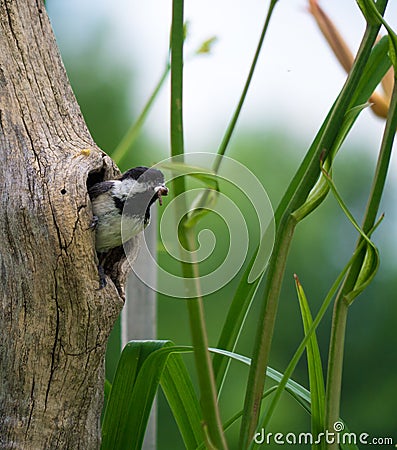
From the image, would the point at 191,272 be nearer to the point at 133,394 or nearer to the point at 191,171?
the point at 191,171

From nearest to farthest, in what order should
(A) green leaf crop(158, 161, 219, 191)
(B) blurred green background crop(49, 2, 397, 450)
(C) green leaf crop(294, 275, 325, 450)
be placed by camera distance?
(A) green leaf crop(158, 161, 219, 191), (C) green leaf crop(294, 275, 325, 450), (B) blurred green background crop(49, 2, 397, 450)

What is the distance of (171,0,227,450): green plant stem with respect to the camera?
461 millimetres

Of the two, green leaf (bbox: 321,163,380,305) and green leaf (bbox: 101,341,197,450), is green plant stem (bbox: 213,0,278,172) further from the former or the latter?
green leaf (bbox: 101,341,197,450)

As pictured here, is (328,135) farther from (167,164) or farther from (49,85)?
(49,85)

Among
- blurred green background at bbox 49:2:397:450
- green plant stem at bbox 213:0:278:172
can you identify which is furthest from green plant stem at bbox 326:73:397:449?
blurred green background at bbox 49:2:397:450

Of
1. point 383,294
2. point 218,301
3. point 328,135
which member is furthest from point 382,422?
point 328,135

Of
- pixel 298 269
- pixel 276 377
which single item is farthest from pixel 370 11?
pixel 298 269

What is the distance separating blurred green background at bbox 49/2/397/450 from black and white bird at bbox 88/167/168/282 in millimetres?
1080

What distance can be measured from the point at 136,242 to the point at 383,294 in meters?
1.39

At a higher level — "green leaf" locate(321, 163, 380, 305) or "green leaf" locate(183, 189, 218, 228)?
"green leaf" locate(183, 189, 218, 228)

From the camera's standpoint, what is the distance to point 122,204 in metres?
0.59

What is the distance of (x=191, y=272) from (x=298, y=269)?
4.55ft

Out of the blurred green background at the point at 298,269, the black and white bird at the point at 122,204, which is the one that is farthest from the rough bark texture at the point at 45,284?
the blurred green background at the point at 298,269

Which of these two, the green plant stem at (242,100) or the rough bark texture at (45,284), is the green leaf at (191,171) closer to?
the green plant stem at (242,100)
